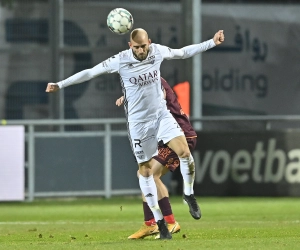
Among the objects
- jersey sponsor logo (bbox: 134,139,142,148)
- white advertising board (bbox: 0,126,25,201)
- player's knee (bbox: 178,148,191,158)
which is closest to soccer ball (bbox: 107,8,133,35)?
jersey sponsor logo (bbox: 134,139,142,148)

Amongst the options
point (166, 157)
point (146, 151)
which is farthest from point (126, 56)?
point (166, 157)

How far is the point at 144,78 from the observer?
1074 cm

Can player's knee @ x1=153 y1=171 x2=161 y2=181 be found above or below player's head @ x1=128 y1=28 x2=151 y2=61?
below

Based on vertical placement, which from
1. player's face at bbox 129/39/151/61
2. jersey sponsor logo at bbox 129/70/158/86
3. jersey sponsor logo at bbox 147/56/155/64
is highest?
player's face at bbox 129/39/151/61

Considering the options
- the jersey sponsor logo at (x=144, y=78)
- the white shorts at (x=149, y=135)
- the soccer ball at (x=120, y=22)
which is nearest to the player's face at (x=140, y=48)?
the jersey sponsor logo at (x=144, y=78)

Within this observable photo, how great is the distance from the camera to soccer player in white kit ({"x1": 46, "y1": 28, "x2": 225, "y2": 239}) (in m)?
10.7

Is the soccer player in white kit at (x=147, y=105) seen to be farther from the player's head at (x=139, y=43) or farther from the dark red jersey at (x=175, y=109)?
the dark red jersey at (x=175, y=109)

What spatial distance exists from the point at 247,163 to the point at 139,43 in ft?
26.1

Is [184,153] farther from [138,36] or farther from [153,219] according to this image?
[138,36]

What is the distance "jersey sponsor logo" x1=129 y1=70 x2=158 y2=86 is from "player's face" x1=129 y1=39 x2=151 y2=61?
0.63ft

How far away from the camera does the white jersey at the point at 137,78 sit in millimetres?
10727

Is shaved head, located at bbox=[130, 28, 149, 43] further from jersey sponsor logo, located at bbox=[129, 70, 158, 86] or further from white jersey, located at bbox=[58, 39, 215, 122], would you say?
jersey sponsor logo, located at bbox=[129, 70, 158, 86]

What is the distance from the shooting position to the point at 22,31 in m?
18.9

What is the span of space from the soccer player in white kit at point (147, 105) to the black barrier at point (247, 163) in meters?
7.08
